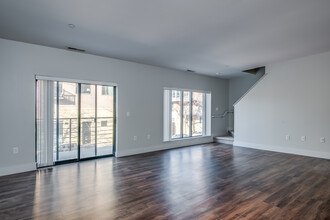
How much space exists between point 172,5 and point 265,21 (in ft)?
4.99

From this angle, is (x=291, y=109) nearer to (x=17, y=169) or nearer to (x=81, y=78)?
(x=81, y=78)

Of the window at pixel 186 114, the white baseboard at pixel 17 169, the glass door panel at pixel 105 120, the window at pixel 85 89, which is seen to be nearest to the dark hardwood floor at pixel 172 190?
the white baseboard at pixel 17 169

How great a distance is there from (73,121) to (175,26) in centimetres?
323

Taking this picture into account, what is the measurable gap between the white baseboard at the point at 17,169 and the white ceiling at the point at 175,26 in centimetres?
250

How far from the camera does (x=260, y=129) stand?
237 inches

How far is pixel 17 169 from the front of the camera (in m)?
3.73

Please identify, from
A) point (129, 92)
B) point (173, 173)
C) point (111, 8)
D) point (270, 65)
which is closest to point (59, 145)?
point (129, 92)

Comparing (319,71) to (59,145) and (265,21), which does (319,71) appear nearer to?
(265,21)

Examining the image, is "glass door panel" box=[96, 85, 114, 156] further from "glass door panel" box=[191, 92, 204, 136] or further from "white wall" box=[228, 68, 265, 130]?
"white wall" box=[228, 68, 265, 130]

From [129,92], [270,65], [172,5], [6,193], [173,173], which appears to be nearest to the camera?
[172,5]

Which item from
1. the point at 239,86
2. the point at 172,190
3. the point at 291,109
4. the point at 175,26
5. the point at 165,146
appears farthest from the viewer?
the point at 239,86


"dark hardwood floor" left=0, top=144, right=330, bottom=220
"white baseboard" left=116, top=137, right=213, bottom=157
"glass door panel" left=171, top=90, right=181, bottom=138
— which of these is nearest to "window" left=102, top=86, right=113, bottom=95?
"white baseboard" left=116, top=137, right=213, bottom=157

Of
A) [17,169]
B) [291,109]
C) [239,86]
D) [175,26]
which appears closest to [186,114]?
[239,86]

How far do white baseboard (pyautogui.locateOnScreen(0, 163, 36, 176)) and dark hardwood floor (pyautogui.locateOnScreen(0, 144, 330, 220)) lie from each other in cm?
19
